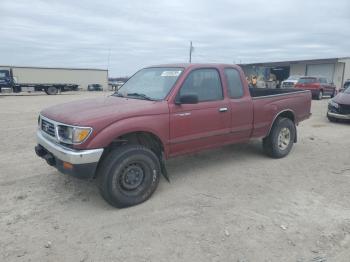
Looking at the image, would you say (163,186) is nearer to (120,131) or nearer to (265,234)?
(120,131)

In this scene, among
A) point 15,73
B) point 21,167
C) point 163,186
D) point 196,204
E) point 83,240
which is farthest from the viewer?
point 15,73

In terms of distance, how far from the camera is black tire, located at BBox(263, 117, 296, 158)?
6148mm

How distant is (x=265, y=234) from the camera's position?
11.2 feet

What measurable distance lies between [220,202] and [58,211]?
2.11m

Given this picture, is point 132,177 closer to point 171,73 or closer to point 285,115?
point 171,73

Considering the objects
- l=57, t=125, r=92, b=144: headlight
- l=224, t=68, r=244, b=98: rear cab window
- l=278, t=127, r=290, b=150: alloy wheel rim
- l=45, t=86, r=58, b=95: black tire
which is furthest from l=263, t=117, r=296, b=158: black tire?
l=45, t=86, r=58, b=95: black tire

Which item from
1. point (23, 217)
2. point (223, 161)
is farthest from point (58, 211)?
point (223, 161)

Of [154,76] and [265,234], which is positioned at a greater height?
[154,76]

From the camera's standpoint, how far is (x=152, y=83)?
4.96 meters

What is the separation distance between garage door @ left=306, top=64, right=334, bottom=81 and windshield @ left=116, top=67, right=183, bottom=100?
1418 inches

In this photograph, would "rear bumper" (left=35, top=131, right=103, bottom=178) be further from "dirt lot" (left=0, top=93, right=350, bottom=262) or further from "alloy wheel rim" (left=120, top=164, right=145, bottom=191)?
"dirt lot" (left=0, top=93, right=350, bottom=262)

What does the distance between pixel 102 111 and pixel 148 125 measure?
622 millimetres

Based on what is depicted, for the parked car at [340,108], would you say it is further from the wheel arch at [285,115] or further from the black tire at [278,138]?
A: the black tire at [278,138]

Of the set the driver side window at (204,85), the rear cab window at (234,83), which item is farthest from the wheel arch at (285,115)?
the driver side window at (204,85)
